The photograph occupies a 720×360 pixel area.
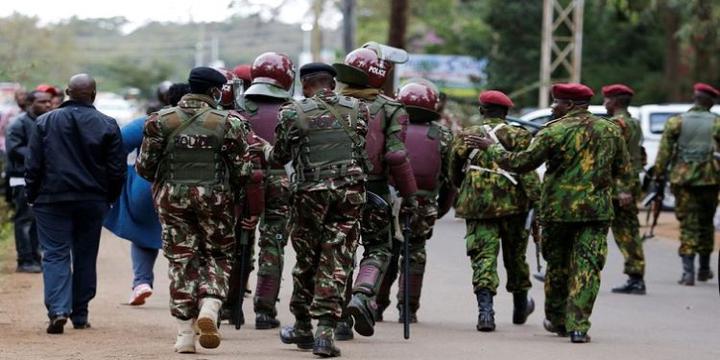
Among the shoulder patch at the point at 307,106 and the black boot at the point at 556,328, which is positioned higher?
the shoulder patch at the point at 307,106

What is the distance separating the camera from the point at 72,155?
36.3 ft

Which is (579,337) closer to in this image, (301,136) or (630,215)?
(301,136)

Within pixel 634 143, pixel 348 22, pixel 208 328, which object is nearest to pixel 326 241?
pixel 208 328

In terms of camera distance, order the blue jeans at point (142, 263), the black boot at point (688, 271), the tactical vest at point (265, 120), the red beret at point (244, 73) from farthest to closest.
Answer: the black boot at point (688, 271) → the blue jeans at point (142, 263) → the red beret at point (244, 73) → the tactical vest at point (265, 120)

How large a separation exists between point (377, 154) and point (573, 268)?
1658mm

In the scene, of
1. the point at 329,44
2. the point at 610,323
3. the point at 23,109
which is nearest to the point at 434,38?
the point at 23,109

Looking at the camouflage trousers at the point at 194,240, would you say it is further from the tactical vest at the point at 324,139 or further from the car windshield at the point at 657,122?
the car windshield at the point at 657,122

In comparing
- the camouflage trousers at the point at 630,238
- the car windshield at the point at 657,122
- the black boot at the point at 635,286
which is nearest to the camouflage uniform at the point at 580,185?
the camouflage trousers at the point at 630,238

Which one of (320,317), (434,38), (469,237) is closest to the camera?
(320,317)

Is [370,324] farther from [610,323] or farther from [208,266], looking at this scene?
[610,323]

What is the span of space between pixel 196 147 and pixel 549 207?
108 inches

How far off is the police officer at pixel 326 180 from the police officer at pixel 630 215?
502cm

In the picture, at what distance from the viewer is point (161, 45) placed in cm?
13012

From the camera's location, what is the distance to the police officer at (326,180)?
990 cm
